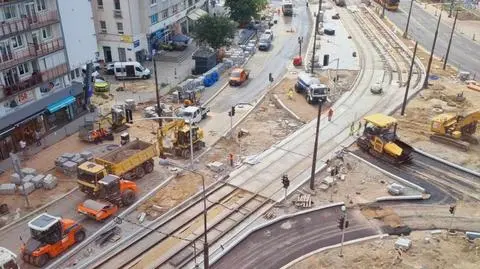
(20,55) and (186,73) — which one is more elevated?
(20,55)

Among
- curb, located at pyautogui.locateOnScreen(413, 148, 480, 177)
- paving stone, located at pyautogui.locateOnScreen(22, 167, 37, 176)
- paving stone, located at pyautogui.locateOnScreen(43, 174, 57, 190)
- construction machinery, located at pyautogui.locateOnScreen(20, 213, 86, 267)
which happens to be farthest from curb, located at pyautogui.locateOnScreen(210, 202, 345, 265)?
paving stone, located at pyautogui.locateOnScreen(22, 167, 37, 176)

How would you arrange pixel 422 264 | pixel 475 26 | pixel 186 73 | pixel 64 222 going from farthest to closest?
pixel 475 26
pixel 186 73
pixel 64 222
pixel 422 264

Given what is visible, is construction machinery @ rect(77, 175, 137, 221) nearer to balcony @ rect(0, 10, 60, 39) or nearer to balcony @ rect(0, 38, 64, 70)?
balcony @ rect(0, 38, 64, 70)

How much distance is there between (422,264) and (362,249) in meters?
3.70

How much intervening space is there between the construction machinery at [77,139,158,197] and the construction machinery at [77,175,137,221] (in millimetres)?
681

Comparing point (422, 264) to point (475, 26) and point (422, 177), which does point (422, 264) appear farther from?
point (475, 26)

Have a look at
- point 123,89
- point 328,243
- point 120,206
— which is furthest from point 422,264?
point 123,89

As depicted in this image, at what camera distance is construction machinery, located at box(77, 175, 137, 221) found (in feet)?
112

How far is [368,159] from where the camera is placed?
4291 centimetres

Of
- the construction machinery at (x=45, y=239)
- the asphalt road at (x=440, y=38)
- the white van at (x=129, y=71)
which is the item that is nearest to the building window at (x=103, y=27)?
the white van at (x=129, y=71)

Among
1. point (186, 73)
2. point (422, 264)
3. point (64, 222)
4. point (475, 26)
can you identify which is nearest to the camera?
point (422, 264)

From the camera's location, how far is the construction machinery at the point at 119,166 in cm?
3562

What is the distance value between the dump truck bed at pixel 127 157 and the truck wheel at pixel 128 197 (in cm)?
210

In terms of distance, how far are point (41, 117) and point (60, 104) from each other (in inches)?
86.8
